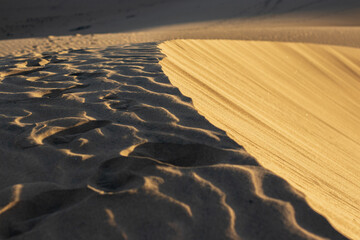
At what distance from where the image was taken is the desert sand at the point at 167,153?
4.05 feet

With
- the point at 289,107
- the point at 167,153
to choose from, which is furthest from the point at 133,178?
the point at 289,107

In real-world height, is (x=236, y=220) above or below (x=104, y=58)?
below

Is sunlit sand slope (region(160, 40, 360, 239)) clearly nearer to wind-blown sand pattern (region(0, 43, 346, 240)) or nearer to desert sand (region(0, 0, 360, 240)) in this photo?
desert sand (region(0, 0, 360, 240))

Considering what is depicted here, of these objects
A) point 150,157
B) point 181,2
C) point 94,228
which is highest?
point 181,2

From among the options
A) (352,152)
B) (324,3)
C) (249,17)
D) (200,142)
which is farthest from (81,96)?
(324,3)

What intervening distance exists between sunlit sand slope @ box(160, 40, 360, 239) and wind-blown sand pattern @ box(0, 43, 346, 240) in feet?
0.61

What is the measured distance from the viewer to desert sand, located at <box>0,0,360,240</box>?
1233 millimetres

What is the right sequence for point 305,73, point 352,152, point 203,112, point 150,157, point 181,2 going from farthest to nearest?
point 181,2 → point 305,73 → point 352,152 → point 203,112 → point 150,157

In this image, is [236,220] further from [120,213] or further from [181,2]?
[181,2]

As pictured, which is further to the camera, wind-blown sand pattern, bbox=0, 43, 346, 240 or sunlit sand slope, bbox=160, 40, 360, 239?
sunlit sand slope, bbox=160, 40, 360, 239

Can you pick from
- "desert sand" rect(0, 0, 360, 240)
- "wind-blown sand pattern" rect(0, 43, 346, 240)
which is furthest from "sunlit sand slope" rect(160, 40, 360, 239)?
"wind-blown sand pattern" rect(0, 43, 346, 240)

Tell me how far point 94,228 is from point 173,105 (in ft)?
3.75

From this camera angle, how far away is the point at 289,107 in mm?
3566

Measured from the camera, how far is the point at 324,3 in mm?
17031
